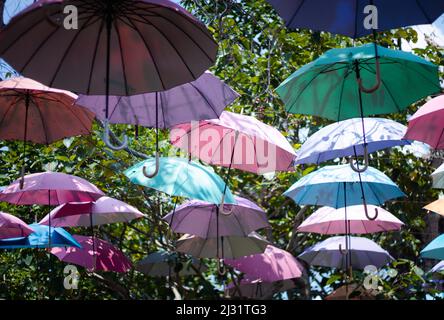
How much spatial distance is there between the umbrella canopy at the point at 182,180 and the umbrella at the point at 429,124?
4.75ft

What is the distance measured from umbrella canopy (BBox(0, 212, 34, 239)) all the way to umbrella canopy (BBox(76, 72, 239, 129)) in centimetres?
162

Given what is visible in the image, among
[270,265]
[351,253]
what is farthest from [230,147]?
[351,253]

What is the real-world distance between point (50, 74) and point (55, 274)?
445 cm

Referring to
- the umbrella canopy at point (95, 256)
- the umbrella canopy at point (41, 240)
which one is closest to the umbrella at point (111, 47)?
the umbrella canopy at point (41, 240)

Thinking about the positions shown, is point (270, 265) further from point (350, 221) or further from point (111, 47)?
point (111, 47)

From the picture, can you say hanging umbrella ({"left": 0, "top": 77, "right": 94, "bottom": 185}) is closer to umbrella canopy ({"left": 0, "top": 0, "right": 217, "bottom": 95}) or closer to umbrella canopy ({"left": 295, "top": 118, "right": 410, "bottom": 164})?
umbrella canopy ({"left": 0, "top": 0, "right": 217, "bottom": 95})

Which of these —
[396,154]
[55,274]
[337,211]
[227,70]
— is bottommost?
[55,274]

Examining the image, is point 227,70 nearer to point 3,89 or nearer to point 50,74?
point 3,89

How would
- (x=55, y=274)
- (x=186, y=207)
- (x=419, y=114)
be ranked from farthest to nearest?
1. (x=55, y=274)
2. (x=186, y=207)
3. (x=419, y=114)

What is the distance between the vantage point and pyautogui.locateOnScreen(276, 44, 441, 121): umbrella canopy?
4340 mm

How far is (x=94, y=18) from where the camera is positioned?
350 centimetres

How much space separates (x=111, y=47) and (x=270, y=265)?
411 cm

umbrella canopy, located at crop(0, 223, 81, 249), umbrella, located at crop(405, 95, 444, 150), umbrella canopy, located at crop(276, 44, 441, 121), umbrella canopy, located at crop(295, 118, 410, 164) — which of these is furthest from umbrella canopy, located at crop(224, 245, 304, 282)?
umbrella canopy, located at crop(276, 44, 441, 121)
